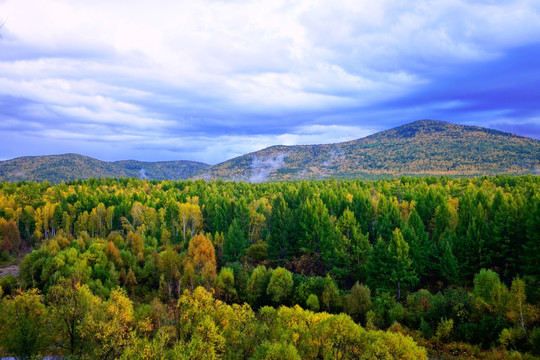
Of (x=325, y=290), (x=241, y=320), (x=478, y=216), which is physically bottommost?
(x=325, y=290)

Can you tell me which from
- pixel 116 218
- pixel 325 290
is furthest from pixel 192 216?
pixel 325 290

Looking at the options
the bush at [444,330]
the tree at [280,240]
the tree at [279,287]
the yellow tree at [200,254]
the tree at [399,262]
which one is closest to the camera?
the bush at [444,330]

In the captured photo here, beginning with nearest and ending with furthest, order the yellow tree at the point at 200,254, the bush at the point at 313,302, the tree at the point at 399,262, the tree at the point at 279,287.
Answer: the bush at the point at 313,302, the tree at the point at 399,262, the tree at the point at 279,287, the yellow tree at the point at 200,254

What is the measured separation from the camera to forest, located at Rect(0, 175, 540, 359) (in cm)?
2870

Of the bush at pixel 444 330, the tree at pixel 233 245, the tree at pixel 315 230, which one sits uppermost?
the tree at pixel 315 230

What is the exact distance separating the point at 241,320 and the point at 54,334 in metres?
19.0

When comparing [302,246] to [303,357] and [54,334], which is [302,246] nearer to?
[303,357]

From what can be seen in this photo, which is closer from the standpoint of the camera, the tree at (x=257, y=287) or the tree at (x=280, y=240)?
the tree at (x=257, y=287)

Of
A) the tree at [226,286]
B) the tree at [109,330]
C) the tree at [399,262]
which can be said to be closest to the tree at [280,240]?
the tree at [226,286]

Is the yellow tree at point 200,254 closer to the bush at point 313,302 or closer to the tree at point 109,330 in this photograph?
the bush at point 313,302

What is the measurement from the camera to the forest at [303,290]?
2870 centimetres

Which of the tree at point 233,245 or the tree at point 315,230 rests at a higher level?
the tree at point 315,230

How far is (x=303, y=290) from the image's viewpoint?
161 feet

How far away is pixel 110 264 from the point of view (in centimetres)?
5728
